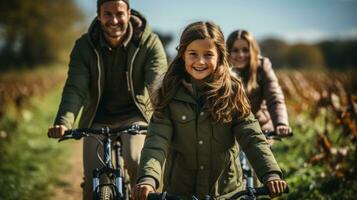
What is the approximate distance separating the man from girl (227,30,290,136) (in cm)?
104

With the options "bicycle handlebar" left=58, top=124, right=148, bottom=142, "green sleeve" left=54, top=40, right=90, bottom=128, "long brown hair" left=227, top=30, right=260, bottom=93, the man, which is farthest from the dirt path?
"long brown hair" left=227, top=30, right=260, bottom=93

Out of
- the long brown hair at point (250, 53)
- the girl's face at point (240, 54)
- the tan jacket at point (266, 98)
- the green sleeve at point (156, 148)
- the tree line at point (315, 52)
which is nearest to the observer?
the green sleeve at point (156, 148)

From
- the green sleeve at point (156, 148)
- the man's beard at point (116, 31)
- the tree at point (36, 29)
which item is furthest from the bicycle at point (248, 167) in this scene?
the tree at point (36, 29)

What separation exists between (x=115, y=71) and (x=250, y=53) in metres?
1.58

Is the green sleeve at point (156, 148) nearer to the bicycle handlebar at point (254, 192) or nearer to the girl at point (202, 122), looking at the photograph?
the girl at point (202, 122)

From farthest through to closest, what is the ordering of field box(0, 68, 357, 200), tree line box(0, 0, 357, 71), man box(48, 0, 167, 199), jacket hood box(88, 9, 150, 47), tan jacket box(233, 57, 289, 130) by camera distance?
tree line box(0, 0, 357, 71), field box(0, 68, 357, 200), tan jacket box(233, 57, 289, 130), jacket hood box(88, 9, 150, 47), man box(48, 0, 167, 199)

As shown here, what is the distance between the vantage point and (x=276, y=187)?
2.88 meters

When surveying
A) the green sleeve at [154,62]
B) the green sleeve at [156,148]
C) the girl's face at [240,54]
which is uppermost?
the girl's face at [240,54]

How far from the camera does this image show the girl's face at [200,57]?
3.38 m

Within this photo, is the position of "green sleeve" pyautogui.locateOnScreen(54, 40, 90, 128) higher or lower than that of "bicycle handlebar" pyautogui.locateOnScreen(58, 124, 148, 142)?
higher

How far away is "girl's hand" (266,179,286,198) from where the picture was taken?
287cm

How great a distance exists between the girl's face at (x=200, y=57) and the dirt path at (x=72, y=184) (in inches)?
167

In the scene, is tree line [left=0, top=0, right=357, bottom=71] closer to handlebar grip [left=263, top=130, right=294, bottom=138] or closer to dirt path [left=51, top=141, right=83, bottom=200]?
dirt path [left=51, top=141, right=83, bottom=200]

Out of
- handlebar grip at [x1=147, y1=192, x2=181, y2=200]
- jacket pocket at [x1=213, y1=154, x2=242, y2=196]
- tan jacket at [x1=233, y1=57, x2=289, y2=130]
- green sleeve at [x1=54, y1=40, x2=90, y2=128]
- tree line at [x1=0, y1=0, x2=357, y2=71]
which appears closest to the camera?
handlebar grip at [x1=147, y1=192, x2=181, y2=200]
